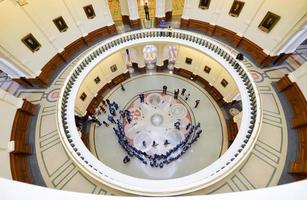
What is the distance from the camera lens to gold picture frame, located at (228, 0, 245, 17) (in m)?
12.0

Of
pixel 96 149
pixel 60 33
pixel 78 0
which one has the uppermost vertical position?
pixel 78 0

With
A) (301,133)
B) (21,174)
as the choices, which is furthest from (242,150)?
(21,174)

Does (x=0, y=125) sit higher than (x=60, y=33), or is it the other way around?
(x=60, y=33)

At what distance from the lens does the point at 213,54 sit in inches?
492

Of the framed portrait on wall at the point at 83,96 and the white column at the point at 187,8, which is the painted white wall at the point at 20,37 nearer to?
the framed portrait on wall at the point at 83,96

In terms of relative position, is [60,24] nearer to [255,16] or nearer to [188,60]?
[188,60]

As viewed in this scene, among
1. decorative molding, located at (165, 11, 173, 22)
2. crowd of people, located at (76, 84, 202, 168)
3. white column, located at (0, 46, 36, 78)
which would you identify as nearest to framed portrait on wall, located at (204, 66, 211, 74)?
crowd of people, located at (76, 84, 202, 168)

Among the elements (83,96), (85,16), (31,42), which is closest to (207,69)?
(83,96)

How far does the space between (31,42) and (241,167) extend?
11.4 metres

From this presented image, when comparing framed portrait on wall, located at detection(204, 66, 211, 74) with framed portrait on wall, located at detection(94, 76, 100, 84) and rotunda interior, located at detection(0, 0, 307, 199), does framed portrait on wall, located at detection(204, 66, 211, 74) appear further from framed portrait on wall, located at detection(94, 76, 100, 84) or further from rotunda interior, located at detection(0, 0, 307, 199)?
framed portrait on wall, located at detection(94, 76, 100, 84)

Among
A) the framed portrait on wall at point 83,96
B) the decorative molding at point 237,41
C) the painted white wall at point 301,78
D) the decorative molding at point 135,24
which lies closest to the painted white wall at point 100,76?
the framed portrait on wall at point 83,96

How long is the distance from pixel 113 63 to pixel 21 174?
27.7ft

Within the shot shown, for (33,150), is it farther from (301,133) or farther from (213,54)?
(301,133)

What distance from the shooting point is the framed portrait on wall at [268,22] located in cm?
1102
